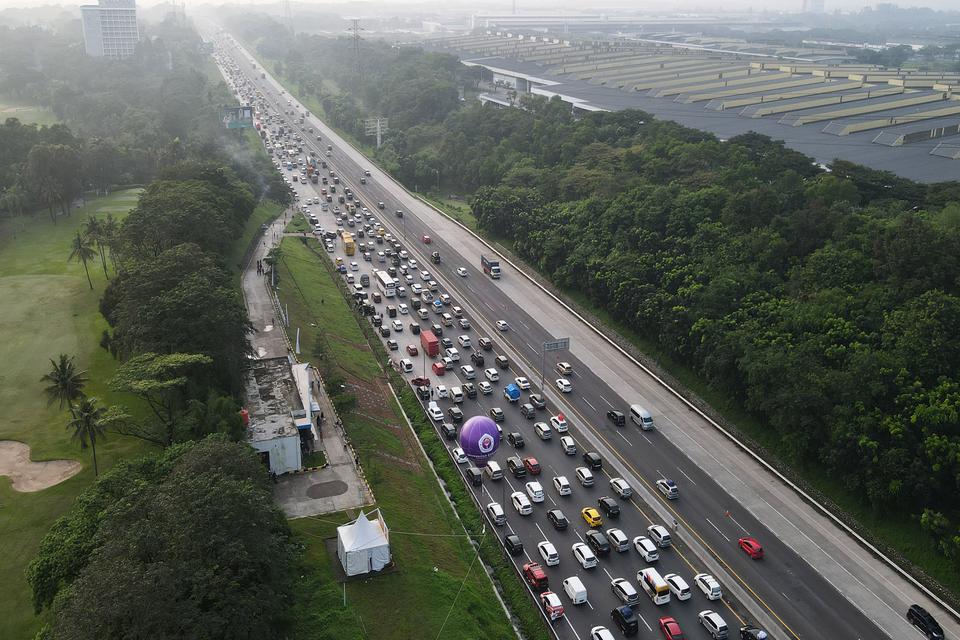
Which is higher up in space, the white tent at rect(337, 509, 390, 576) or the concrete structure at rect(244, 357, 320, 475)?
the concrete structure at rect(244, 357, 320, 475)

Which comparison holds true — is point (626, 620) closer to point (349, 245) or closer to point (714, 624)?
point (714, 624)

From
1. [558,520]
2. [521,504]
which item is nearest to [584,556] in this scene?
[558,520]

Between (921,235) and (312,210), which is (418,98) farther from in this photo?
(921,235)

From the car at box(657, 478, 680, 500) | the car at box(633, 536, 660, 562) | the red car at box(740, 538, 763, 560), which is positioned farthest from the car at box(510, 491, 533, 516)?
the red car at box(740, 538, 763, 560)

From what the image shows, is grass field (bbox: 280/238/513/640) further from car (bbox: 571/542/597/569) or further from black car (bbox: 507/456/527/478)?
car (bbox: 571/542/597/569)

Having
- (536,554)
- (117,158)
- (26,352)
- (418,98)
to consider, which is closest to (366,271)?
(26,352)

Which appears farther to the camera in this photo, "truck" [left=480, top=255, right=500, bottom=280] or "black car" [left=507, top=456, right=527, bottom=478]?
"truck" [left=480, top=255, right=500, bottom=280]
